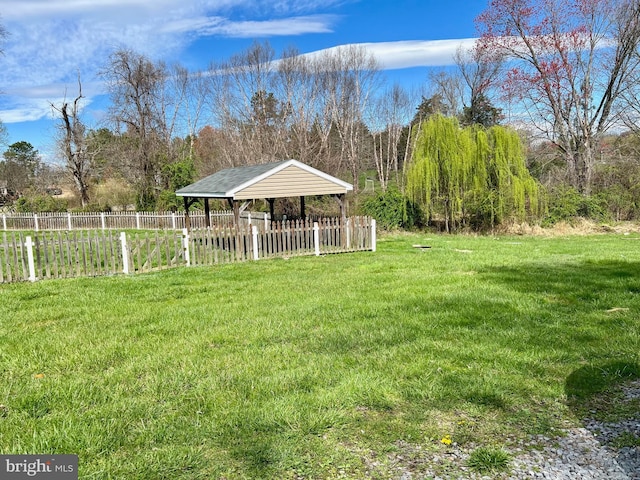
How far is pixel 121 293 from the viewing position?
8836 mm

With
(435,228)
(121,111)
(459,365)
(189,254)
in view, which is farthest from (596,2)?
(121,111)

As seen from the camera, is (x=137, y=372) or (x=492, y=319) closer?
(x=137, y=372)

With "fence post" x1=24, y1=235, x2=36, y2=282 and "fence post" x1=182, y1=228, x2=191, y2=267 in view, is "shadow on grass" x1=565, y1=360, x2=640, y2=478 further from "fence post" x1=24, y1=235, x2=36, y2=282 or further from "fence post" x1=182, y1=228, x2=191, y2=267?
"fence post" x1=24, y1=235, x2=36, y2=282

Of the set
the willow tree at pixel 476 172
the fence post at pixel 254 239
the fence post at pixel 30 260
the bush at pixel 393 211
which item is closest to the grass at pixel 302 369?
the fence post at pixel 30 260

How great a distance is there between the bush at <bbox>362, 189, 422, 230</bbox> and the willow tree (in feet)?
2.78

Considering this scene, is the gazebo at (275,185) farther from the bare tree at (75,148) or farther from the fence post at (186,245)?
the bare tree at (75,148)

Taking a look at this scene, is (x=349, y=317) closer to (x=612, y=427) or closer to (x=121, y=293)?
(x=612, y=427)

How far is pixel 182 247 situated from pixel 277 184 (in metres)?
3.66

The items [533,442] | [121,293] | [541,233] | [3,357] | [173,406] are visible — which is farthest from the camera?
[541,233]

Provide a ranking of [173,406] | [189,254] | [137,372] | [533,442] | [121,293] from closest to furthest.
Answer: [533,442] < [173,406] < [137,372] < [121,293] < [189,254]

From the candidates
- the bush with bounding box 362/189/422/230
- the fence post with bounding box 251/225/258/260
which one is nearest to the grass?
the fence post with bounding box 251/225/258/260

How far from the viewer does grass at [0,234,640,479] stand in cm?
324

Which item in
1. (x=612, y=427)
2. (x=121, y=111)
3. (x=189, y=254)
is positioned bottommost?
(x=612, y=427)

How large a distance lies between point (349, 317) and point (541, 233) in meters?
16.3
